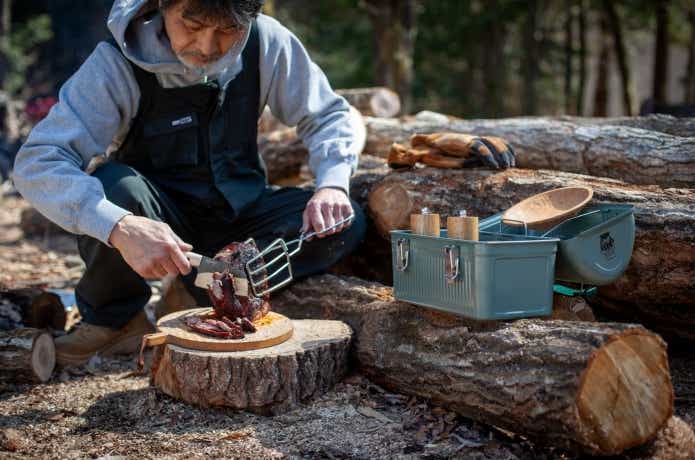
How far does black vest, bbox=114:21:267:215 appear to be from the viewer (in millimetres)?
3633

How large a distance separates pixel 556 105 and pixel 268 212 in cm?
1900

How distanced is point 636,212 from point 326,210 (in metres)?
1.39

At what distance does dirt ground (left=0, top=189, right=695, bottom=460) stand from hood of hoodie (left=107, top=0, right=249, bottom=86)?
1446mm

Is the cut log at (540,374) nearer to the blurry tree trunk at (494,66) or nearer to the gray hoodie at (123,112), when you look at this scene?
the gray hoodie at (123,112)

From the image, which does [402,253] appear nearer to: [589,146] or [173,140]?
[173,140]

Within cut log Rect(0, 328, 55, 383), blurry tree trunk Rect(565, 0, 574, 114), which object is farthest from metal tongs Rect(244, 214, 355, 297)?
blurry tree trunk Rect(565, 0, 574, 114)

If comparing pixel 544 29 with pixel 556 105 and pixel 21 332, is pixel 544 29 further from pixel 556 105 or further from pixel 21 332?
pixel 21 332

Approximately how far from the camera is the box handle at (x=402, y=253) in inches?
119

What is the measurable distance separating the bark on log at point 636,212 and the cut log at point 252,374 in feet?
3.82

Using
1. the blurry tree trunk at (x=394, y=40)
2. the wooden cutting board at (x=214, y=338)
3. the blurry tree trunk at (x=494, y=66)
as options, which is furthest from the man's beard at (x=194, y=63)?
the blurry tree trunk at (x=494, y=66)

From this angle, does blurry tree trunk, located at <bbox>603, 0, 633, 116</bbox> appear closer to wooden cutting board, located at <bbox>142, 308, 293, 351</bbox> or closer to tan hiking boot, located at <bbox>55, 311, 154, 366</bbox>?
tan hiking boot, located at <bbox>55, 311, 154, 366</bbox>

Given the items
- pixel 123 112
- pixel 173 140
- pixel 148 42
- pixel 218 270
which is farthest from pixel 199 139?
pixel 218 270

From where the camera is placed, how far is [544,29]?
17.1 meters

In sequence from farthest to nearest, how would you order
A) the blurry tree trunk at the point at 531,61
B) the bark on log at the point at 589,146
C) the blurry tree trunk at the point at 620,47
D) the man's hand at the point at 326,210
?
the blurry tree trunk at the point at 531,61, the blurry tree trunk at the point at 620,47, the bark on log at the point at 589,146, the man's hand at the point at 326,210
